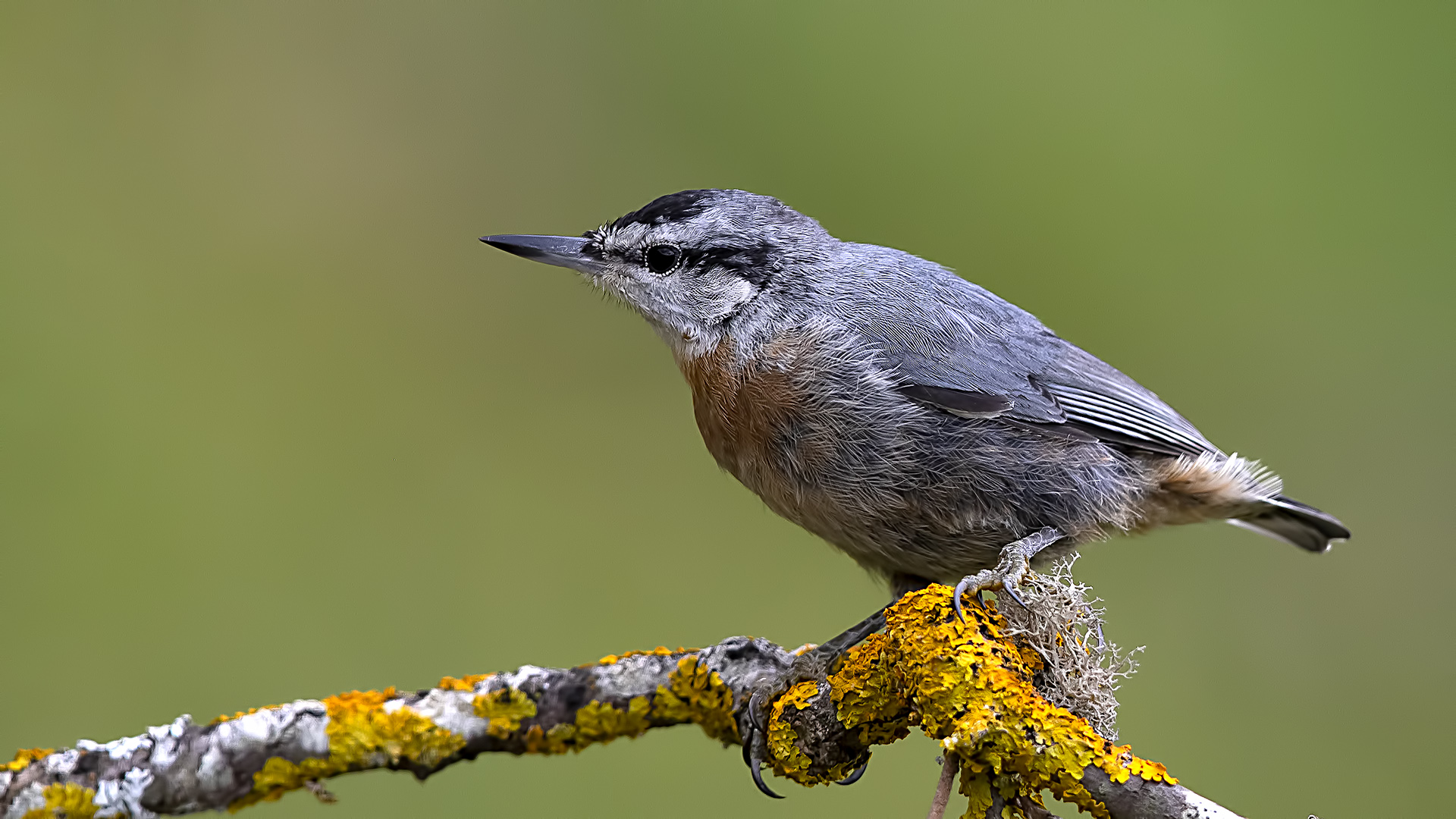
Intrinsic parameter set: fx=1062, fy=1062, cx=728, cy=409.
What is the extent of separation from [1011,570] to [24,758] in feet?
6.07

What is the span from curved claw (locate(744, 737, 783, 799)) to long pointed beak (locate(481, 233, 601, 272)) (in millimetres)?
1269

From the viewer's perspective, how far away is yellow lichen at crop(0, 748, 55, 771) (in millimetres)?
1878

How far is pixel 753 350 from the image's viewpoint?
2506 millimetres

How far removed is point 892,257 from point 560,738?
1443 millimetres

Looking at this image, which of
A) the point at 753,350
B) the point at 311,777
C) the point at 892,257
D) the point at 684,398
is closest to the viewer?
the point at 311,777

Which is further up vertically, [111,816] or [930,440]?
[930,440]

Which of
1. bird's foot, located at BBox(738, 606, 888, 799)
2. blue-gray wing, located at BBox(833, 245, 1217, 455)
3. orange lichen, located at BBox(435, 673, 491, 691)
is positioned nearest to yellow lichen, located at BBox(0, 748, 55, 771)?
orange lichen, located at BBox(435, 673, 491, 691)

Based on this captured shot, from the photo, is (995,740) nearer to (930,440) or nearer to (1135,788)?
(1135,788)

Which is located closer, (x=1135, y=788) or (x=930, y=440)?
(x=1135, y=788)

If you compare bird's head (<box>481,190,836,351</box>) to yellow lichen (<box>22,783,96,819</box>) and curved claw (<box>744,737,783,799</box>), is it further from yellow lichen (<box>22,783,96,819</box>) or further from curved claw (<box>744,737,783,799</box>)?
yellow lichen (<box>22,783,96,819</box>)

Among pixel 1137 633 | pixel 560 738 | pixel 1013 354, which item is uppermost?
pixel 1013 354

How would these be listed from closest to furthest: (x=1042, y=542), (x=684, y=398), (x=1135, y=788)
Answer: (x=1135, y=788), (x=1042, y=542), (x=684, y=398)

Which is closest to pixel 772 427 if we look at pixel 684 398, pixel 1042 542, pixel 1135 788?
pixel 1042 542

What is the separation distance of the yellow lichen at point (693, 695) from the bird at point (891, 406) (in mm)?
70
